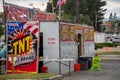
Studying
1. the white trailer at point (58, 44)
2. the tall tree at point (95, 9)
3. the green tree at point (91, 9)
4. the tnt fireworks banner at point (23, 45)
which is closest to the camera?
the tnt fireworks banner at point (23, 45)

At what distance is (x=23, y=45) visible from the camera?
20.8 m

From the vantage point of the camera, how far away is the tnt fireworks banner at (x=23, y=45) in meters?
20.8

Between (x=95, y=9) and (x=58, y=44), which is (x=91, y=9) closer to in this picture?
(x=95, y=9)

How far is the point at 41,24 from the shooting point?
2231 centimetres

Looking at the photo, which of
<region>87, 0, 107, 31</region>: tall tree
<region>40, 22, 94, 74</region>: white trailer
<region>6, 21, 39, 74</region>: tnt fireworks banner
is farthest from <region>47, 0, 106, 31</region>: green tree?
<region>6, 21, 39, 74</region>: tnt fireworks banner

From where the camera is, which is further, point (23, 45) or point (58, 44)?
point (58, 44)

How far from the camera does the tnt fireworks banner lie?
20.8 m

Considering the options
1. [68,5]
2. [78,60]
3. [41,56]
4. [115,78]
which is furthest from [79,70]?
[68,5]

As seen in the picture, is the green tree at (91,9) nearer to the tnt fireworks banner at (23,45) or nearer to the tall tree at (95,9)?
the tall tree at (95,9)

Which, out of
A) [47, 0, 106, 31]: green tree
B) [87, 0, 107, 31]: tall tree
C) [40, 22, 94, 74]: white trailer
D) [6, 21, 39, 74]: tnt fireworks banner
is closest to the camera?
[6, 21, 39, 74]: tnt fireworks banner

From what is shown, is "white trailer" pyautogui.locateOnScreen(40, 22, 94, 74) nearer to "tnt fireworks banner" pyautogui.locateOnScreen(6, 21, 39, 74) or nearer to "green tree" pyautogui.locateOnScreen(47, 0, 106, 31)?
"tnt fireworks banner" pyautogui.locateOnScreen(6, 21, 39, 74)

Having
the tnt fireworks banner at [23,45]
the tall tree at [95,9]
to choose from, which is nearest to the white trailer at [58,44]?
the tnt fireworks banner at [23,45]

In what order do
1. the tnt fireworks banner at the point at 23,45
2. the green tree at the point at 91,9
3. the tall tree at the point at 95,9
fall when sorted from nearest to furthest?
the tnt fireworks banner at the point at 23,45
the green tree at the point at 91,9
the tall tree at the point at 95,9

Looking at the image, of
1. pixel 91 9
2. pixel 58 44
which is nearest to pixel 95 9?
pixel 91 9
